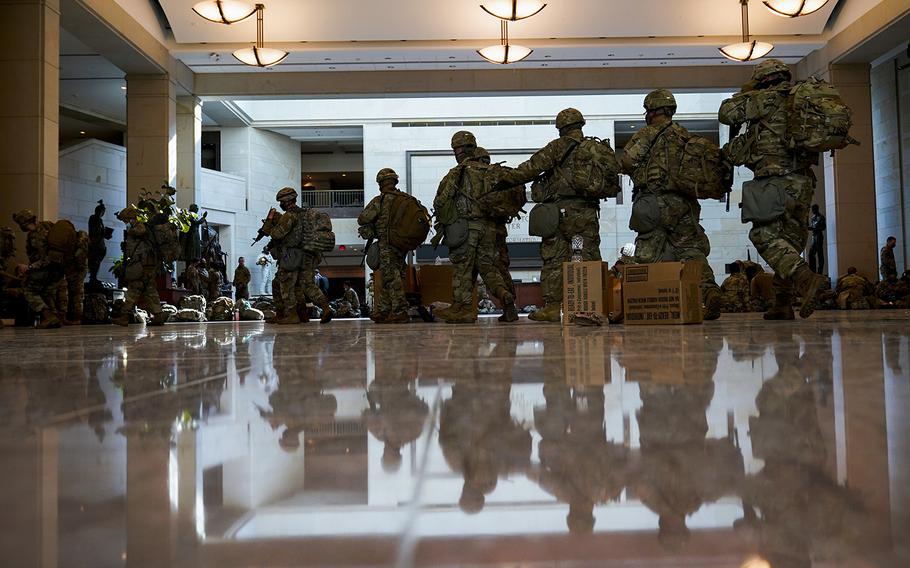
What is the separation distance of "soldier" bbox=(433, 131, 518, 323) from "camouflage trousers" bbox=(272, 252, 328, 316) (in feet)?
7.06

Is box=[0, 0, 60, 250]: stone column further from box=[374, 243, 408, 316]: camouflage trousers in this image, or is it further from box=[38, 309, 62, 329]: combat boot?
box=[374, 243, 408, 316]: camouflage trousers

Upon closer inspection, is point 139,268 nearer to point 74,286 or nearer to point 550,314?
point 74,286

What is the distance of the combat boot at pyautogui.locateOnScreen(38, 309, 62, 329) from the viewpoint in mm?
9992

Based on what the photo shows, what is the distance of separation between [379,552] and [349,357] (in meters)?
2.46

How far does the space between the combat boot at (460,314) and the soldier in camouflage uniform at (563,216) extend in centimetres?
91

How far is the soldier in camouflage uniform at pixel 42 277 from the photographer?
10.1 metres

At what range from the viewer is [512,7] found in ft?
46.4

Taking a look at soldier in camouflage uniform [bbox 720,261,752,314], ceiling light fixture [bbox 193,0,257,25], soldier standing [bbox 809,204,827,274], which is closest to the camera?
soldier in camouflage uniform [bbox 720,261,752,314]

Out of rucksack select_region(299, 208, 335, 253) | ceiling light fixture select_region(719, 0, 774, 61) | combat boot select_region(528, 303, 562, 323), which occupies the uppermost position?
ceiling light fixture select_region(719, 0, 774, 61)

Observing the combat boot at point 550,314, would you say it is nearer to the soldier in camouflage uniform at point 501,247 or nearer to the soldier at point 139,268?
the soldier in camouflage uniform at point 501,247

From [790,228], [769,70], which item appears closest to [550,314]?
[790,228]

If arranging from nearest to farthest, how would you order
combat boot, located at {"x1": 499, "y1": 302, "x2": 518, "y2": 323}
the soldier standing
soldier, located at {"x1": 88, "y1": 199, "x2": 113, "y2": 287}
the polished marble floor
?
the polished marble floor → combat boot, located at {"x1": 499, "y1": 302, "x2": 518, "y2": 323} → soldier, located at {"x1": 88, "y1": 199, "x2": 113, "y2": 287} → the soldier standing

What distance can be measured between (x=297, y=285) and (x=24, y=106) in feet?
19.6

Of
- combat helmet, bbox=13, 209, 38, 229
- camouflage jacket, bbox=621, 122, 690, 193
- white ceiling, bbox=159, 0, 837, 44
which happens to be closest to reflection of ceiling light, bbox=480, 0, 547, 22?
white ceiling, bbox=159, 0, 837, 44
